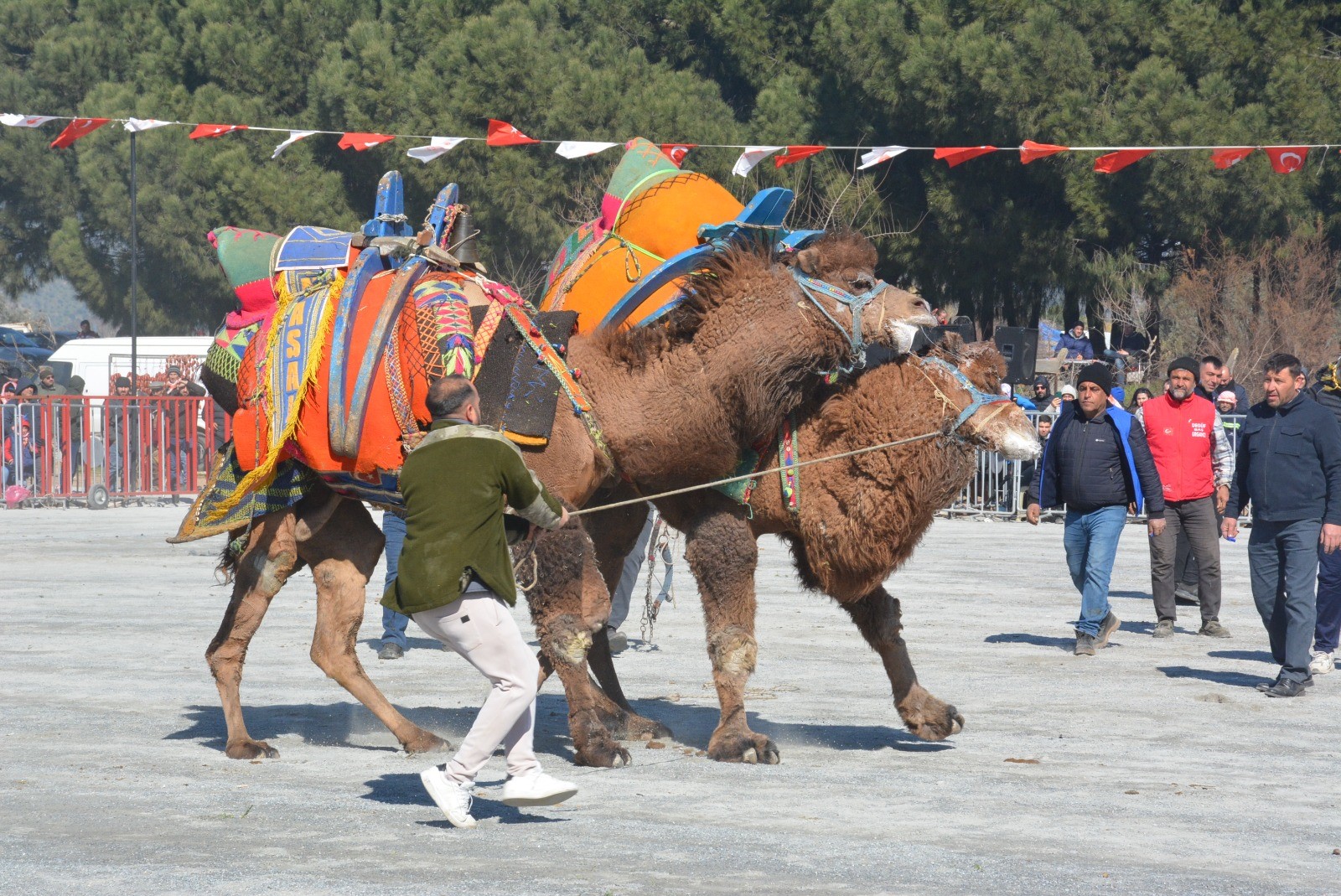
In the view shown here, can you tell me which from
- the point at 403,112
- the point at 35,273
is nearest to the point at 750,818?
the point at 403,112

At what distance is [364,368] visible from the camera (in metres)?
7.78

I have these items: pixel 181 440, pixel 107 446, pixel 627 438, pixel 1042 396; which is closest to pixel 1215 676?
pixel 627 438

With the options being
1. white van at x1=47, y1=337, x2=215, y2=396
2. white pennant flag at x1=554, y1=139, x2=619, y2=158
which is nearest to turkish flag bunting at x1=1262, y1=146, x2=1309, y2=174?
white pennant flag at x1=554, y1=139, x2=619, y2=158

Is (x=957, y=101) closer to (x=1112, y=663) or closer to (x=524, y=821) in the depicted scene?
(x=1112, y=663)

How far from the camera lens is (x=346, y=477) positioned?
789 cm

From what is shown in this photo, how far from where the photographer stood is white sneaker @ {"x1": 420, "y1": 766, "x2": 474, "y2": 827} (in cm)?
639

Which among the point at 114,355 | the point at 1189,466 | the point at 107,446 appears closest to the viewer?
the point at 1189,466

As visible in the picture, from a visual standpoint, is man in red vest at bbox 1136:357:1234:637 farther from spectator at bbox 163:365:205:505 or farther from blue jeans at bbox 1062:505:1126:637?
spectator at bbox 163:365:205:505

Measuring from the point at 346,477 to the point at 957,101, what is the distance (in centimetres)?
2629

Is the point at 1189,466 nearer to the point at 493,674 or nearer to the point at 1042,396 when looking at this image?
the point at 493,674

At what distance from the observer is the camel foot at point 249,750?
311 inches

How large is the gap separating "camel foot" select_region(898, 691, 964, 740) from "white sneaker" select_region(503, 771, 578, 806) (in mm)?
2554

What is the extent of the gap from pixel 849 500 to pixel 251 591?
2955 millimetres

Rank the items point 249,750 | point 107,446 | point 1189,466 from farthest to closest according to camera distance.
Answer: point 107,446, point 1189,466, point 249,750
